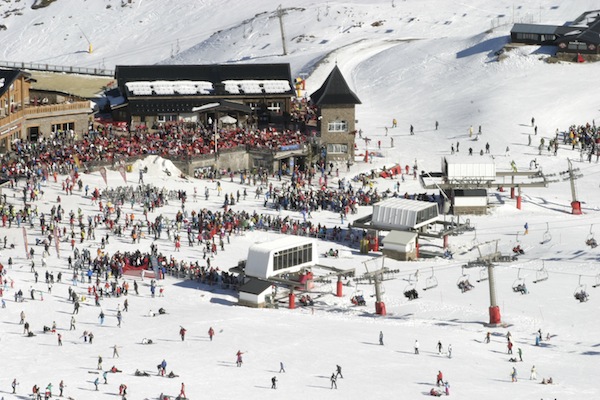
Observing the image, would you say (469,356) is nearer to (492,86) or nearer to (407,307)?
(407,307)

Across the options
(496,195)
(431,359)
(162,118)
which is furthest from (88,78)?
(431,359)

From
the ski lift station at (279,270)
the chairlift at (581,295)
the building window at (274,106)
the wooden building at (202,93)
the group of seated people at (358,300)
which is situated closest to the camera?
the chairlift at (581,295)

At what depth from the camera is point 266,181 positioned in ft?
363

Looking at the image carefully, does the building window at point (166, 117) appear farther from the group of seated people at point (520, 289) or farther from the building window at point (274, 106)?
the group of seated people at point (520, 289)

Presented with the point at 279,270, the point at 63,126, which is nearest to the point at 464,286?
the point at 279,270

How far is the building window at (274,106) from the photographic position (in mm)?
127500

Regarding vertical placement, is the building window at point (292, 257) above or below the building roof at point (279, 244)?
below

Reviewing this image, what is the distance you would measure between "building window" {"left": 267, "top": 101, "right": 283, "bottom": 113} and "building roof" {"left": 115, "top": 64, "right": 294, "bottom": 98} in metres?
0.94

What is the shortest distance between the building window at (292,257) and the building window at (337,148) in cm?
2989

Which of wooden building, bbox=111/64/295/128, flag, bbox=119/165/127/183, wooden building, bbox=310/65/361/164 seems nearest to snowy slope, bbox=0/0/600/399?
flag, bbox=119/165/127/183

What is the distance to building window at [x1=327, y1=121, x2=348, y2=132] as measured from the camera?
120m

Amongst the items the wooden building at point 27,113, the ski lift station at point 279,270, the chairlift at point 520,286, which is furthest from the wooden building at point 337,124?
the chairlift at point 520,286

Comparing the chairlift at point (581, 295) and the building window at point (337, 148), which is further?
the building window at point (337, 148)

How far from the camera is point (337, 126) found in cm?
11969
